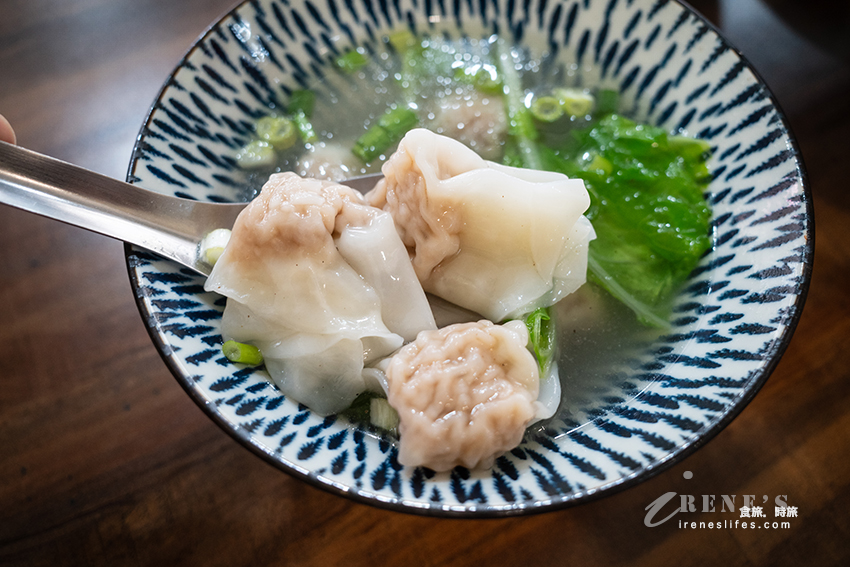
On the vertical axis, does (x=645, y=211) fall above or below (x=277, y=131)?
below

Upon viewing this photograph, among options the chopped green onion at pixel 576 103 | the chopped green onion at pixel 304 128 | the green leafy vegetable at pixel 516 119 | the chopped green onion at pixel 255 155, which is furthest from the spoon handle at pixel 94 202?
the chopped green onion at pixel 576 103

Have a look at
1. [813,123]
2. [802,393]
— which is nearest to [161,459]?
[802,393]

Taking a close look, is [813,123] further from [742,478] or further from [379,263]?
[379,263]

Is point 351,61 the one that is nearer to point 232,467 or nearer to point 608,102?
point 608,102

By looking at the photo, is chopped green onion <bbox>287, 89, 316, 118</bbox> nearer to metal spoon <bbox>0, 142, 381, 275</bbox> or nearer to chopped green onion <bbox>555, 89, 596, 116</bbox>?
metal spoon <bbox>0, 142, 381, 275</bbox>

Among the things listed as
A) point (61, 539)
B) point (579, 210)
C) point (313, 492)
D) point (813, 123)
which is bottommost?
point (61, 539)

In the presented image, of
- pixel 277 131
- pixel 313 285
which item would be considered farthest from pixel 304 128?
pixel 313 285
